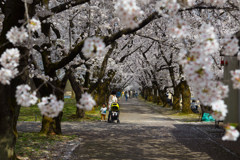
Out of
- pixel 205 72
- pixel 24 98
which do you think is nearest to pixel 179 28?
pixel 205 72

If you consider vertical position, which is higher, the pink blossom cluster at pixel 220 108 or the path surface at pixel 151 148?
the pink blossom cluster at pixel 220 108

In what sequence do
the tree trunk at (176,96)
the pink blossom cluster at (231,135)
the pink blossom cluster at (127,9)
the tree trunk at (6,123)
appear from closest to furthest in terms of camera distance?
1. the pink blossom cluster at (231,135)
2. the pink blossom cluster at (127,9)
3. the tree trunk at (6,123)
4. the tree trunk at (176,96)

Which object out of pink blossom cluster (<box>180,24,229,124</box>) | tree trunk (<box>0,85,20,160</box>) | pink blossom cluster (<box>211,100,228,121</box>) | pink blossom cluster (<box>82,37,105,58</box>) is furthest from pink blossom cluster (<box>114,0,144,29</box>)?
tree trunk (<box>0,85,20,160</box>)

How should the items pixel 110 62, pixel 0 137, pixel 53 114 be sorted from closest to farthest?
pixel 53 114, pixel 0 137, pixel 110 62

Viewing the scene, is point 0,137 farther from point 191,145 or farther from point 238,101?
point 238,101

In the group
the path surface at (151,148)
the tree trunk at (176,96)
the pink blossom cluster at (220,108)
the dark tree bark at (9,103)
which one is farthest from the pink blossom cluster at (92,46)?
the tree trunk at (176,96)

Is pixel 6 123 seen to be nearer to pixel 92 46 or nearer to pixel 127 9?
pixel 92 46

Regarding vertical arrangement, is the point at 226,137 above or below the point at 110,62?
below

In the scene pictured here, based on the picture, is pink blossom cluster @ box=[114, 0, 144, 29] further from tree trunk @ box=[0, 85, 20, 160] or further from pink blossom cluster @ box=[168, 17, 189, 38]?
tree trunk @ box=[0, 85, 20, 160]

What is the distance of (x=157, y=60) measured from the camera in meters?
35.7

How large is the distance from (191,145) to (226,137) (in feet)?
22.2

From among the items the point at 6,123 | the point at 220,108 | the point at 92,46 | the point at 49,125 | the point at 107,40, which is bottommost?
the point at 49,125

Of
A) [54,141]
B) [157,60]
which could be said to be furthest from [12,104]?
[157,60]

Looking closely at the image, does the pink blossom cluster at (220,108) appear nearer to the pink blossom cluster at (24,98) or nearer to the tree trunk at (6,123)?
the pink blossom cluster at (24,98)
